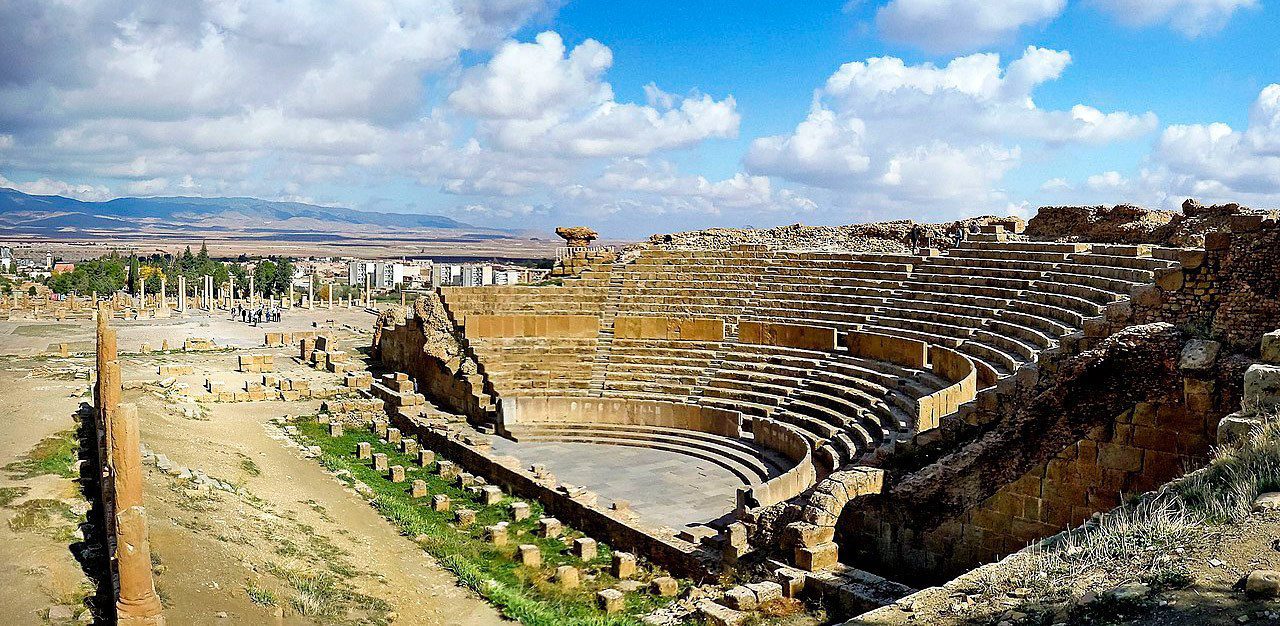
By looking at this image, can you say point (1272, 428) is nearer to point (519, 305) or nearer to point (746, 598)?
A: point (746, 598)

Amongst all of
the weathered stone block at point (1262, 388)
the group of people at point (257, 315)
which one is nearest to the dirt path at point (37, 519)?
the weathered stone block at point (1262, 388)

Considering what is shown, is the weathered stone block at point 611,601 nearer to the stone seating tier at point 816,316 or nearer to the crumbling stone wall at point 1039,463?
the crumbling stone wall at point 1039,463

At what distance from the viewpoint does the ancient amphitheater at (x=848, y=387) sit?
9.47 m

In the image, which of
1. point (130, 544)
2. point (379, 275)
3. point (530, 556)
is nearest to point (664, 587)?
point (530, 556)

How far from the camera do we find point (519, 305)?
2481 cm

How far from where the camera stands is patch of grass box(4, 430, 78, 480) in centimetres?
1368

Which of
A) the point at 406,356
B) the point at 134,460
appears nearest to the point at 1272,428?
the point at 134,460

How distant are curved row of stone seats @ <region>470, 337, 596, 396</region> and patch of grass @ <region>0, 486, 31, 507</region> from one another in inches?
417

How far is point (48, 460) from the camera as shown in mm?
14570

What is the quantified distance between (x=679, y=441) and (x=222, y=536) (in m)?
9.65

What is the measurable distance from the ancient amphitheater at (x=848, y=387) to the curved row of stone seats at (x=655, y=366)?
73 millimetres

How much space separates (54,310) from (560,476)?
51.9m

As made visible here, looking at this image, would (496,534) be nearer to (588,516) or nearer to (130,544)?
(588,516)

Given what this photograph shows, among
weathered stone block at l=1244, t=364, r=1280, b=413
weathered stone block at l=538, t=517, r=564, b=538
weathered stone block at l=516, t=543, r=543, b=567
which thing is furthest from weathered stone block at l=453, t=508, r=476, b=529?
weathered stone block at l=1244, t=364, r=1280, b=413
